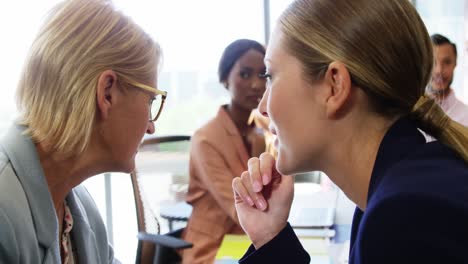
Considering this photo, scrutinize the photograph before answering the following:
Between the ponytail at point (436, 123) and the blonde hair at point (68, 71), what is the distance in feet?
1.94

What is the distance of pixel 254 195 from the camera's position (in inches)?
44.0

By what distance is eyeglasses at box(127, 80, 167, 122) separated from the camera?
1.10 meters

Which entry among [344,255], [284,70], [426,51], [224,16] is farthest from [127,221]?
[224,16]

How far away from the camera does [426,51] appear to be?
0.86 meters

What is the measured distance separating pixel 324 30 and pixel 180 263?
57.4 inches

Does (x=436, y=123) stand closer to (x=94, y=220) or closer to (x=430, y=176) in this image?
(x=430, y=176)

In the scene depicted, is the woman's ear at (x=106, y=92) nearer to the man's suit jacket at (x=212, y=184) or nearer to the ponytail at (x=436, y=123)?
the ponytail at (x=436, y=123)

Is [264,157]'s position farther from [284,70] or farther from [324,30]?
[324,30]

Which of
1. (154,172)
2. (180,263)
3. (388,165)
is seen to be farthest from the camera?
(154,172)

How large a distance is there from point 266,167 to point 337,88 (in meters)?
0.32

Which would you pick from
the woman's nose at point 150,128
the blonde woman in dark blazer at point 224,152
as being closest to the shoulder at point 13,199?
the woman's nose at point 150,128

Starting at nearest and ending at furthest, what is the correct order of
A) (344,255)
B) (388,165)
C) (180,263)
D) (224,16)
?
1. (388,165)
2. (344,255)
3. (180,263)
4. (224,16)

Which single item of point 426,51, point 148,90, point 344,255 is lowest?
point 344,255

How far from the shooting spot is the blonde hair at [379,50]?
82 cm
